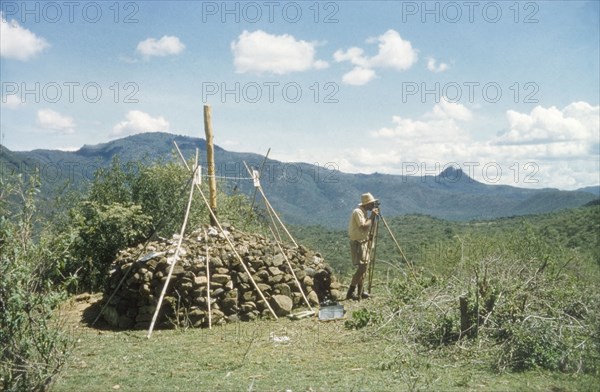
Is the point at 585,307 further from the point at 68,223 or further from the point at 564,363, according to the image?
the point at 68,223

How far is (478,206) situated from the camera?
5782 inches

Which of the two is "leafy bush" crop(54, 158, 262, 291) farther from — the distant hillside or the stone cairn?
the distant hillside

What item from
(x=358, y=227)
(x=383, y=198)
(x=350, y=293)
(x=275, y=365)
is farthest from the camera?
(x=383, y=198)

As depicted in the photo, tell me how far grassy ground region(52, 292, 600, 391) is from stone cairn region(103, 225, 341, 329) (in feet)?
1.77

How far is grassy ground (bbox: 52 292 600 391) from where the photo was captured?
5.16 m

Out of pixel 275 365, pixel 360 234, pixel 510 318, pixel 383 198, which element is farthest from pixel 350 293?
pixel 383 198

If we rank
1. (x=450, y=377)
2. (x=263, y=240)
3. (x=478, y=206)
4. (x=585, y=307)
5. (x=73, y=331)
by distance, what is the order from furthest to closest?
(x=478, y=206) → (x=263, y=240) → (x=73, y=331) → (x=585, y=307) → (x=450, y=377)

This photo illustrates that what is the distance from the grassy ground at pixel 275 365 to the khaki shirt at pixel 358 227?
84.0 inches

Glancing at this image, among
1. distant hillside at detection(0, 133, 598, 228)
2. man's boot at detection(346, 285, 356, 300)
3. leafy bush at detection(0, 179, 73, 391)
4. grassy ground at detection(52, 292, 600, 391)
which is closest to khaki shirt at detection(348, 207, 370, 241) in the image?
man's boot at detection(346, 285, 356, 300)

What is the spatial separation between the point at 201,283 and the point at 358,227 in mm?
3051

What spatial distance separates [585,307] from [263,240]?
5880mm

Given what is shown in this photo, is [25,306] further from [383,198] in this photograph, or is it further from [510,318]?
[383,198]

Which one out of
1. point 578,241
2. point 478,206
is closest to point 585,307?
point 578,241

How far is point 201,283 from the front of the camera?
335 inches
